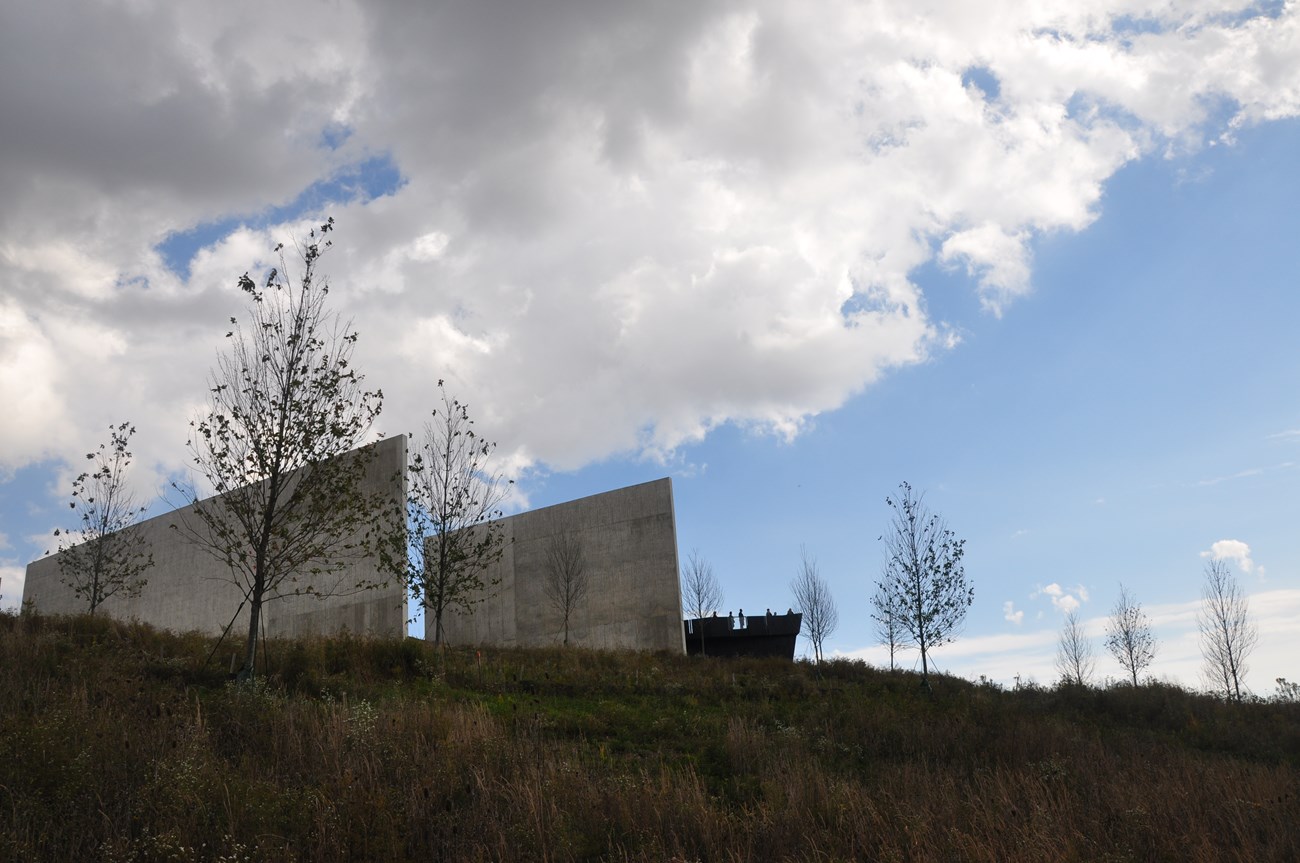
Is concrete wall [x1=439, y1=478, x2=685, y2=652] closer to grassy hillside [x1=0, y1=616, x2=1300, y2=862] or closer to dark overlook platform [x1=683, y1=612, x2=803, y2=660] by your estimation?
dark overlook platform [x1=683, y1=612, x2=803, y2=660]

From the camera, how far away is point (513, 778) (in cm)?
679

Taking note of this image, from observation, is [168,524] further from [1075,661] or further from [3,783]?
[1075,661]

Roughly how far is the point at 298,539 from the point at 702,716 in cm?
599

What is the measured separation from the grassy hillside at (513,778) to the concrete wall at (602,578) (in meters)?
12.4

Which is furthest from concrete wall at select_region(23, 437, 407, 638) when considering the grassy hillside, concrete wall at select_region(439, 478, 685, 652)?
the grassy hillside

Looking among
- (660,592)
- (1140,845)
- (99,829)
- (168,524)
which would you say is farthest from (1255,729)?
(168,524)

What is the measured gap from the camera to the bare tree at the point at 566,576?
1026 inches

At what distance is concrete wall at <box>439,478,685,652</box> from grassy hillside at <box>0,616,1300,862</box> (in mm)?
12375

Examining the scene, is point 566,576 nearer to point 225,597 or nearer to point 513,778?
point 225,597

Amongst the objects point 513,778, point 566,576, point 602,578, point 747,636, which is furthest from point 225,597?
point 513,778

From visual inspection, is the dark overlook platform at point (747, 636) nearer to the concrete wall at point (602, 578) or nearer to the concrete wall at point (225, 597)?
the concrete wall at point (602, 578)

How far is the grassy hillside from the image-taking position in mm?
5613

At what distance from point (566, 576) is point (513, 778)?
63.1 feet

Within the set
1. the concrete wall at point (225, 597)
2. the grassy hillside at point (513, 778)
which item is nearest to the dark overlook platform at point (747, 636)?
the concrete wall at point (225, 597)
